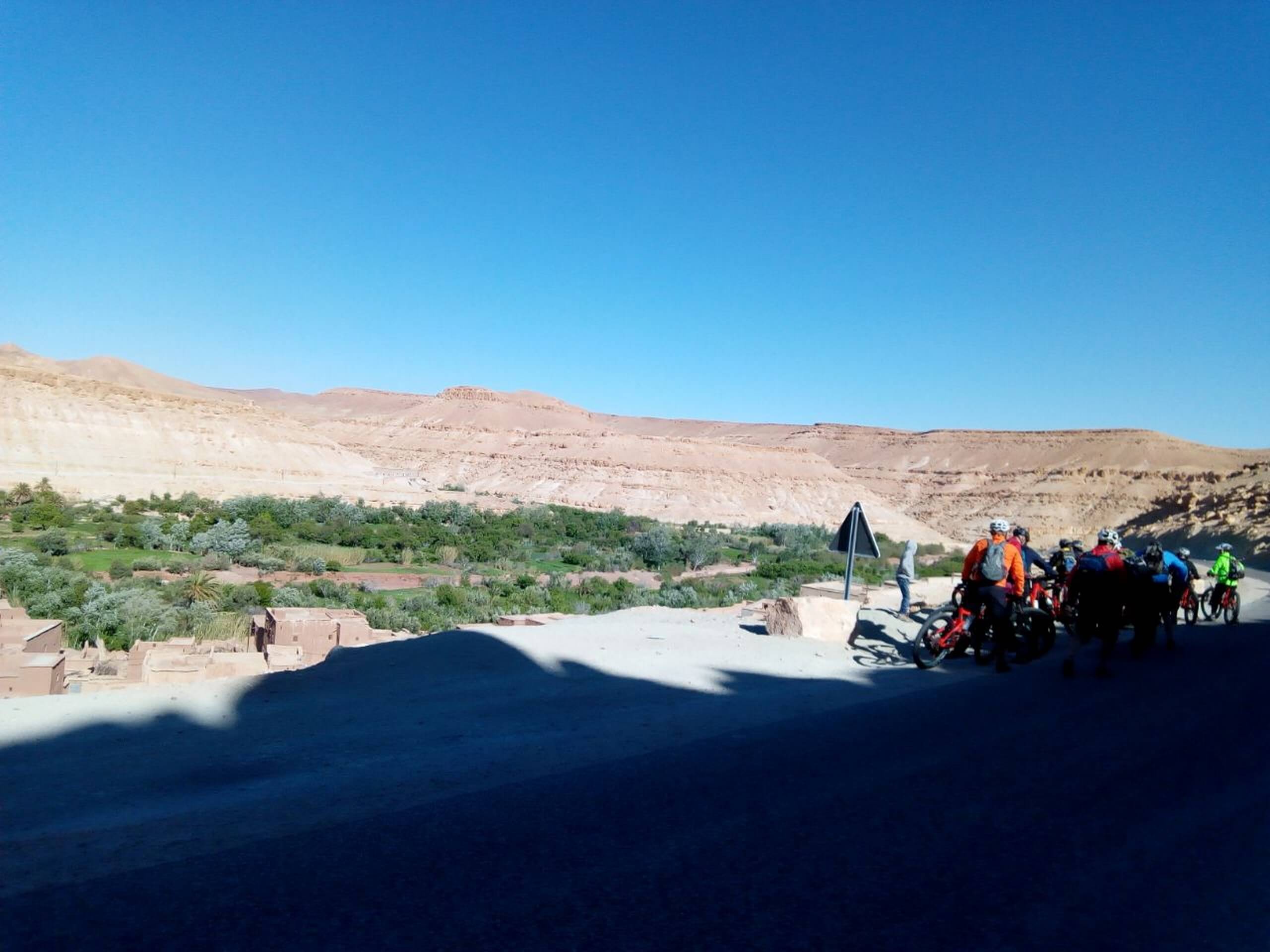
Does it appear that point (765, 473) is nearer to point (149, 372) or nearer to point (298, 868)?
point (298, 868)

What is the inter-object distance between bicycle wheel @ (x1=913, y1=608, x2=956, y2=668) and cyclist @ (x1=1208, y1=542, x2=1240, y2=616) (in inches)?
373

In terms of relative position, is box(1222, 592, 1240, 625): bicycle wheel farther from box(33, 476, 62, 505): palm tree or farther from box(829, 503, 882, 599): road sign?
box(33, 476, 62, 505): palm tree

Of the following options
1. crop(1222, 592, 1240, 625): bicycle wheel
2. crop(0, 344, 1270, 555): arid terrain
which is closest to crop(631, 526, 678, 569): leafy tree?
crop(0, 344, 1270, 555): arid terrain

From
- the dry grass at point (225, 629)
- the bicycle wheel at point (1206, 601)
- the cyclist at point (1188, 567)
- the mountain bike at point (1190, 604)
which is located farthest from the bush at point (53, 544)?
the bicycle wheel at point (1206, 601)

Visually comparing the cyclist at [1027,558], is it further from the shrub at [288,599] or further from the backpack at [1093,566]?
the shrub at [288,599]

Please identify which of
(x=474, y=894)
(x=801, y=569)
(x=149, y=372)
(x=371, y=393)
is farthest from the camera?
(x=371, y=393)

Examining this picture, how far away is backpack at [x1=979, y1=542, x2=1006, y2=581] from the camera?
11.1 meters

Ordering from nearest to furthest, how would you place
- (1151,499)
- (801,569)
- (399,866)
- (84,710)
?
(399,866) < (84,710) < (801,569) < (1151,499)

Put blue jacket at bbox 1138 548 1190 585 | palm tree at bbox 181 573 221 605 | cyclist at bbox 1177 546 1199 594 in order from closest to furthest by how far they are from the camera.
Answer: blue jacket at bbox 1138 548 1190 585 < cyclist at bbox 1177 546 1199 594 < palm tree at bbox 181 573 221 605

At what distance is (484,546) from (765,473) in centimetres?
5072

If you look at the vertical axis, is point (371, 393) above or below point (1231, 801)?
above

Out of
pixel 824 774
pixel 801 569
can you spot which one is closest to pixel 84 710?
pixel 824 774

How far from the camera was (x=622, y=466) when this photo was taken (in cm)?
8800

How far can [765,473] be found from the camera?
91.9m
